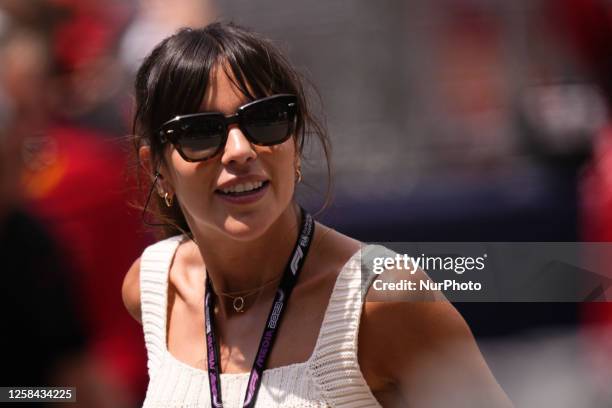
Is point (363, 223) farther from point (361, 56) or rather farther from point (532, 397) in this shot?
point (532, 397)

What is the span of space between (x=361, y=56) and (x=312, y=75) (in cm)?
10

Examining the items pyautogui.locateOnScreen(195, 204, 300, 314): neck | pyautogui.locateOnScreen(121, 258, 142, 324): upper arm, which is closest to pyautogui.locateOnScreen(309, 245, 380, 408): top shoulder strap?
pyautogui.locateOnScreen(195, 204, 300, 314): neck

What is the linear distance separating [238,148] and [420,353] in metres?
0.38

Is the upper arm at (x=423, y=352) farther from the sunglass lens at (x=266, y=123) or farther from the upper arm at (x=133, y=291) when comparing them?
the upper arm at (x=133, y=291)

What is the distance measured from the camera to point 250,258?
1.55 m

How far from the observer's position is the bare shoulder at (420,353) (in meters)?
1.41

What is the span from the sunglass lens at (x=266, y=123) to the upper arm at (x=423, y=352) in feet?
0.89

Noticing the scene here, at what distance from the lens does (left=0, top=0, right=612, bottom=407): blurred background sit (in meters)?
1.74

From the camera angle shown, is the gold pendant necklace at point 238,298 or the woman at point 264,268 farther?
the gold pendant necklace at point 238,298

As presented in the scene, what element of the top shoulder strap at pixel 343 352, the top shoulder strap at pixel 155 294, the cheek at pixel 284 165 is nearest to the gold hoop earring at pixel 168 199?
the top shoulder strap at pixel 155 294

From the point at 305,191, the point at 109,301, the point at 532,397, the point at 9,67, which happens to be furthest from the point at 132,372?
the point at 532,397

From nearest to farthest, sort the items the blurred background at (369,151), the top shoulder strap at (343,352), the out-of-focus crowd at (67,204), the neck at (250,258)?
the top shoulder strap at (343,352) → the neck at (250,258) → the blurred background at (369,151) → the out-of-focus crowd at (67,204)

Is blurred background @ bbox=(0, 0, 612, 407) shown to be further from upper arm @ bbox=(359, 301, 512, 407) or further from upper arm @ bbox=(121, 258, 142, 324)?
upper arm @ bbox=(359, 301, 512, 407)

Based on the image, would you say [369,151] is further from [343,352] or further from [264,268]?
[343,352]
